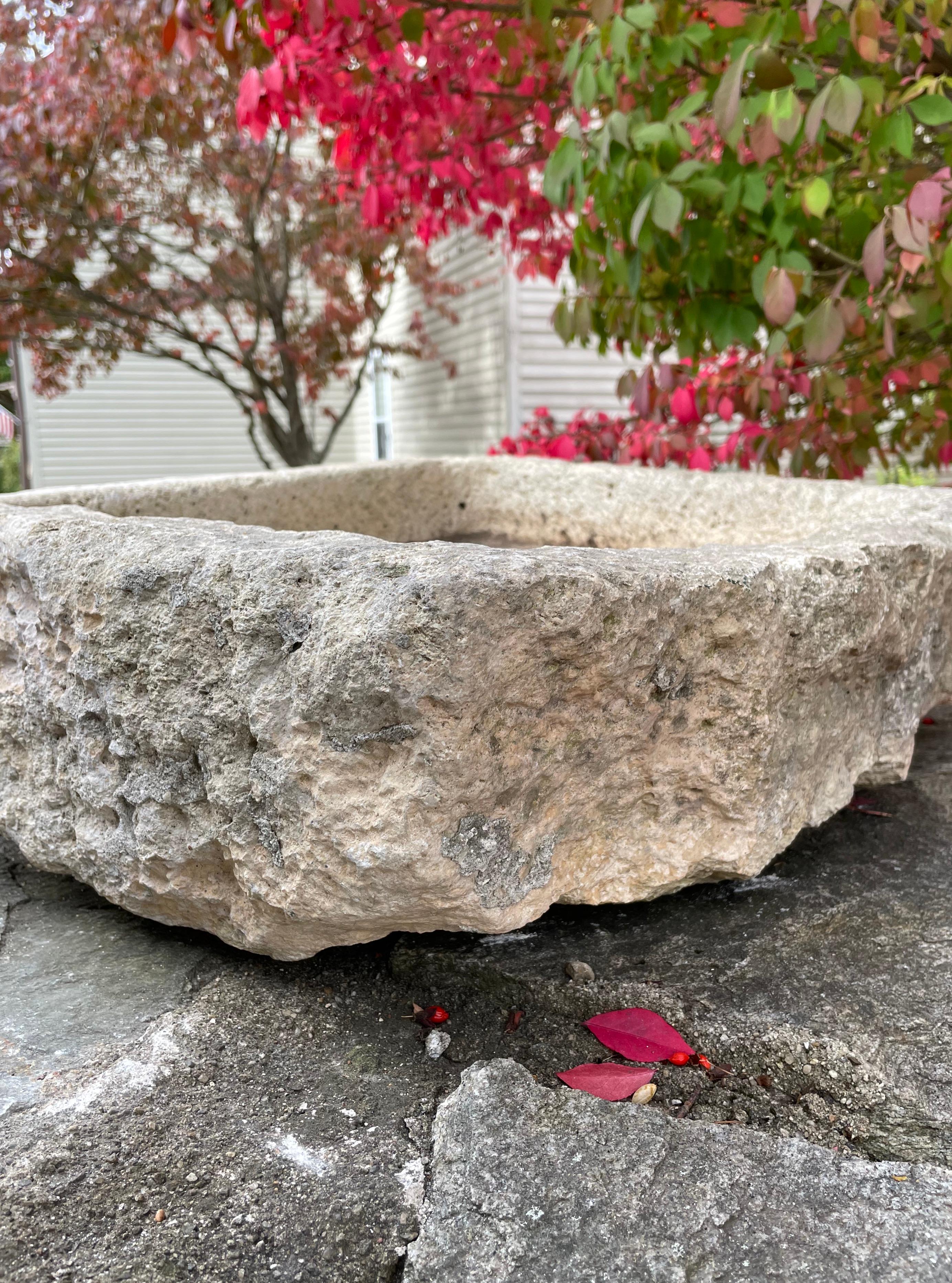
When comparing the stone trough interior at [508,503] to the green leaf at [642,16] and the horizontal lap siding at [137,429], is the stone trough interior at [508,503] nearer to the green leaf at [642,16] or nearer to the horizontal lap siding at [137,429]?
the green leaf at [642,16]

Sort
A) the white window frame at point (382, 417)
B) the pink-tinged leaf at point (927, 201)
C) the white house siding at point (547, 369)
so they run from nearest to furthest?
the pink-tinged leaf at point (927, 201) → the white house siding at point (547, 369) → the white window frame at point (382, 417)

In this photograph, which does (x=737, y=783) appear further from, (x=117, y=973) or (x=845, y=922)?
(x=117, y=973)

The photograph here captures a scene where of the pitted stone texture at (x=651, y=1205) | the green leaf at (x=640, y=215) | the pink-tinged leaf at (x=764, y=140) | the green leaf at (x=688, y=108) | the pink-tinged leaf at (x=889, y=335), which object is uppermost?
the green leaf at (x=688, y=108)

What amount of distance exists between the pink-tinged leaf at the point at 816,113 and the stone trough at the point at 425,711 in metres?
0.65

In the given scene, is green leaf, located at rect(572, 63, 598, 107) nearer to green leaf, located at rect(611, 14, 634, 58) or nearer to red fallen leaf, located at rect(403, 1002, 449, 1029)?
green leaf, located at rect(611, 14, 634, 58)

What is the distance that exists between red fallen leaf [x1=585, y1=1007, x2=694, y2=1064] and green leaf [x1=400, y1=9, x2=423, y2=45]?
1.87 meters

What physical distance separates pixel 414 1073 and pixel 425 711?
475 mm

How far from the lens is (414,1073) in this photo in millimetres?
1248

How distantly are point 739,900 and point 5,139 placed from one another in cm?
499

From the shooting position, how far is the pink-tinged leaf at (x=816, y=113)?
169cm

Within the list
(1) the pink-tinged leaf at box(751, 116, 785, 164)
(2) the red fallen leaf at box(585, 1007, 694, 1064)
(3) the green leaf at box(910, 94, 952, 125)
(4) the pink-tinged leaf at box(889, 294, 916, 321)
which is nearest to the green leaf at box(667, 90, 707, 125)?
(1) the pink-tinged leaf at box(751, 116, 785, 164)

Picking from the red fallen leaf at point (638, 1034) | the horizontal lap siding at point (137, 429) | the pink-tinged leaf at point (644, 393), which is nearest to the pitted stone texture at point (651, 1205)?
the red fallen leaf at point (638, 1034)

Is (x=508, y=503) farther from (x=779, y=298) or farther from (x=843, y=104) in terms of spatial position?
(x=843, y=104)

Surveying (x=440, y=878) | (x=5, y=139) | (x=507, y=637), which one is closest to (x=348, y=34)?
(x=507, y=637)
